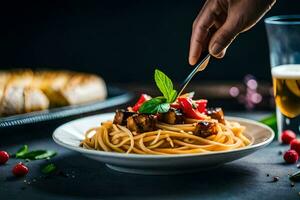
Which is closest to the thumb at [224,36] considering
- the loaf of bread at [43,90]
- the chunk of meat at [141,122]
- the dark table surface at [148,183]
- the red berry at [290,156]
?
the chunk of meat at [141,122]

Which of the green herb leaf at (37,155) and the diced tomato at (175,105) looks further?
the green herb leaf at (37,155)

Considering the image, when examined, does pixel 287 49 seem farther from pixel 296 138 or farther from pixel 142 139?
pixel 142 139

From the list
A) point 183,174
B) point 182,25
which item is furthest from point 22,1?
point 183,174

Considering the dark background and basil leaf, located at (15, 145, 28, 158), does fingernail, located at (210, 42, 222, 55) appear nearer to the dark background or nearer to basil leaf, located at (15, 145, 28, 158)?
basil leaf, located at (15, 145, 28, 158)

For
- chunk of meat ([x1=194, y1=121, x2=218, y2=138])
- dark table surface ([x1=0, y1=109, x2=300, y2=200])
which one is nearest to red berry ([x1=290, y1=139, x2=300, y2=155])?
dark table surface ([x1=0, y1=109, x2=300, y2=200])

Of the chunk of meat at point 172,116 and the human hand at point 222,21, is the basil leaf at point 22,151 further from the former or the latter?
the human hand at point 222,21

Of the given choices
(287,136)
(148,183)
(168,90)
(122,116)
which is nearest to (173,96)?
(168,90)

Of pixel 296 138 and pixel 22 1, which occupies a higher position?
pixel 22 1
